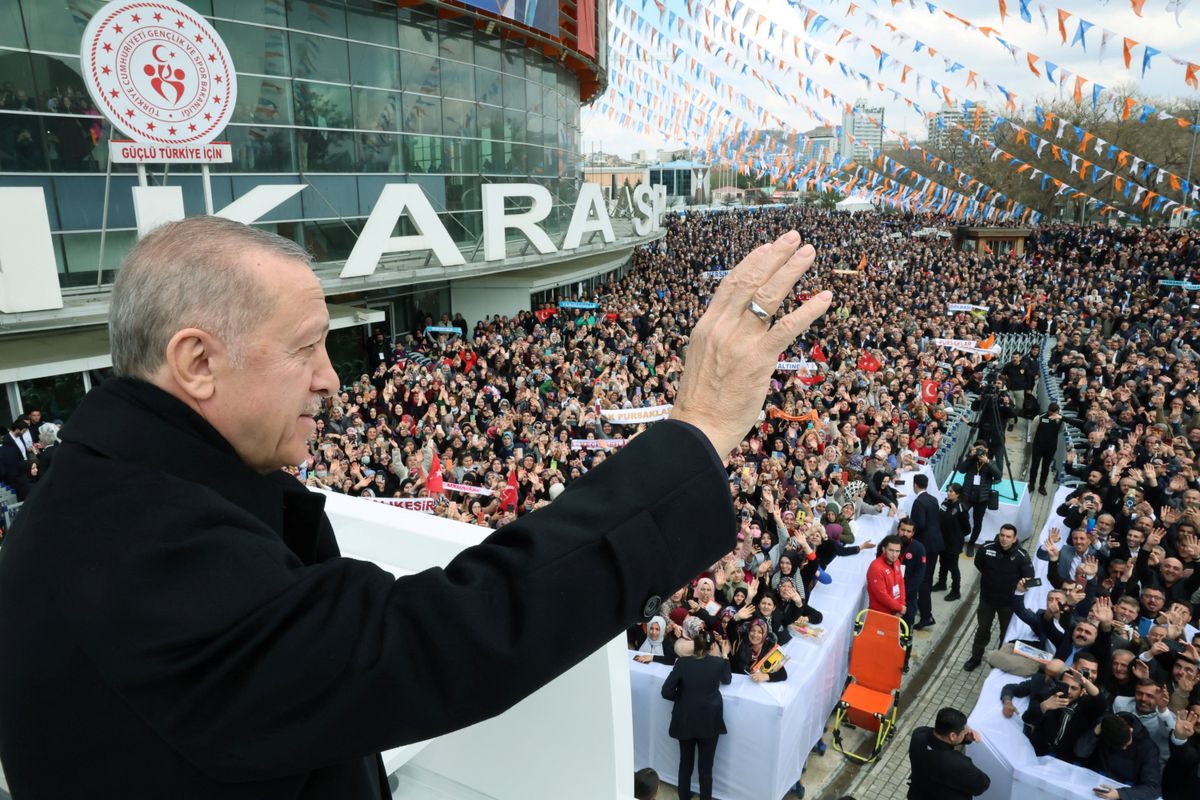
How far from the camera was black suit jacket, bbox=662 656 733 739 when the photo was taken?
580 cm

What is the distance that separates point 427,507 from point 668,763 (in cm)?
370

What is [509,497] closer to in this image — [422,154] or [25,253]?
[25,253]

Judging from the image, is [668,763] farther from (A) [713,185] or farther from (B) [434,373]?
(A) [713,185]

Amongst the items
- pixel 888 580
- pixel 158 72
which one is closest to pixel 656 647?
pixel 888 580

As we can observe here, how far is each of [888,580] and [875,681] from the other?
0.97 metres

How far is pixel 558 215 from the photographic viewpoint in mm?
28281

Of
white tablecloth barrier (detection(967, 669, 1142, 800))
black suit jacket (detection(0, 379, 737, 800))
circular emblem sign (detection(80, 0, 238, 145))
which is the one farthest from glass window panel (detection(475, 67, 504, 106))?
black suit jacket (detection(0, 379, 737, 800))

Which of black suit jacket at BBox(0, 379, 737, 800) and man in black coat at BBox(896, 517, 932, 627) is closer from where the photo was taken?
black suit jacket at BBox(0, 379, 737, 800)

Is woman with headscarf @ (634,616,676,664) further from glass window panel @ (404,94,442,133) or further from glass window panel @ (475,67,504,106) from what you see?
glass window panel @ (475,67,504,106)

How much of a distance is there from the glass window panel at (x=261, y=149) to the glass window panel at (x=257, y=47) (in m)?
1.29

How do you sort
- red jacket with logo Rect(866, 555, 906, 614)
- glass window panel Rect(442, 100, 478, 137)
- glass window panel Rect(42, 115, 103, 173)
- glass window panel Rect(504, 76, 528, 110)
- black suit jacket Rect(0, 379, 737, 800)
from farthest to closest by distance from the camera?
1. glass window panel Rect(504, 76, 528, 110)
2. glass window panel Rect(442, 100, 478, 137)
3. glass window panel Rect(42, 115, 103, 173)
4. red jacket with logo Rect(866, 555, 906, 614)
5. black suit jacket Rect(0, 379, 737, 800)

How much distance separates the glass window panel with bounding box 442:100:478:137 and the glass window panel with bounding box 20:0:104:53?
884 centimetres

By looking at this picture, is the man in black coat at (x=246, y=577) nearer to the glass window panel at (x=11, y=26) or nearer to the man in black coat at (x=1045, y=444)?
the man in black coat at (x=1045, y=444)

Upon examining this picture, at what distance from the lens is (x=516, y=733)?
1.78 metres
